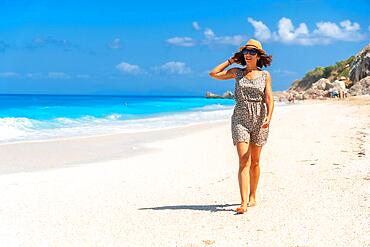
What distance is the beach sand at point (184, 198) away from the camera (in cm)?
507

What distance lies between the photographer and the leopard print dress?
582 cm

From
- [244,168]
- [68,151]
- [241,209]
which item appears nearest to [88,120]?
[68,151]

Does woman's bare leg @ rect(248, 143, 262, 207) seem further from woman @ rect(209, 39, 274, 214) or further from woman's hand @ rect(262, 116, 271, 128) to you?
woman's hand @ rect(262, 116, 271, 128)

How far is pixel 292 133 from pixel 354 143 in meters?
3.95

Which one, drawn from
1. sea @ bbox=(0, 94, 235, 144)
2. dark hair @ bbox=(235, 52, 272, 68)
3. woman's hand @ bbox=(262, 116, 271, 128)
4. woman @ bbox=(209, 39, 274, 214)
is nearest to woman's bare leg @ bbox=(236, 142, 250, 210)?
woman @ bbox=(209, 39, 274, 214)

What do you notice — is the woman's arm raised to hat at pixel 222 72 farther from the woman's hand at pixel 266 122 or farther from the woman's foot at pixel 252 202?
the woman's foot at pixel 252 202

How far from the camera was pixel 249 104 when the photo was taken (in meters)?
5.84

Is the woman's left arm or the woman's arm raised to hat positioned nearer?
the woman's left arm

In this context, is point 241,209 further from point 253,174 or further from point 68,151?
point 68,151

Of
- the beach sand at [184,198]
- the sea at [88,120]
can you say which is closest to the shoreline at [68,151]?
the beach sand at [184,198]

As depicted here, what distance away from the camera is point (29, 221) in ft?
19.2

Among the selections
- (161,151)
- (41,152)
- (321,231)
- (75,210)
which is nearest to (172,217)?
(75,210)

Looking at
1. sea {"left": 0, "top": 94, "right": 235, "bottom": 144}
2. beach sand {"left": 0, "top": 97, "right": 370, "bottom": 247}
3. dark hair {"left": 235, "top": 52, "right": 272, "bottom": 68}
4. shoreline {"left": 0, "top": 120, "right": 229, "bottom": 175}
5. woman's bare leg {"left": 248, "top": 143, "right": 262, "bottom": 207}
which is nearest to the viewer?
beach sand {"left": 0, "top": 97, "right": 370, "bottom": 247}

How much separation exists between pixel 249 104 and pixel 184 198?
1862 millimetres
